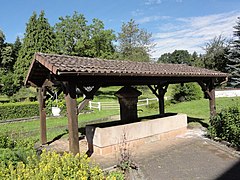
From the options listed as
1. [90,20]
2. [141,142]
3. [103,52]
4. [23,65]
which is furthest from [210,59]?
[141,142]

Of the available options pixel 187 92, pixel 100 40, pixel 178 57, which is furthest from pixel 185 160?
pixel 178 57

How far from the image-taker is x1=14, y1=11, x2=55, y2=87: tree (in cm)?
3097

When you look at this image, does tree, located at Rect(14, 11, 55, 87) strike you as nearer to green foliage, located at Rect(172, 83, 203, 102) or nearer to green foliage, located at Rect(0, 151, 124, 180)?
green foliage, located at Rect(172, 83, 203, 102)

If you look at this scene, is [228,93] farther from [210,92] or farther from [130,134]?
[130,134]

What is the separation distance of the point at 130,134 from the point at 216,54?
32.2 metres

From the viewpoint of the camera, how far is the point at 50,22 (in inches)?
1352

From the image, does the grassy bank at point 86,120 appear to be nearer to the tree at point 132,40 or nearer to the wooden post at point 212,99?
the wooden post at point 212,99

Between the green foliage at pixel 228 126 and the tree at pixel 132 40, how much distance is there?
23528mm

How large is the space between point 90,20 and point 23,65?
12.3m

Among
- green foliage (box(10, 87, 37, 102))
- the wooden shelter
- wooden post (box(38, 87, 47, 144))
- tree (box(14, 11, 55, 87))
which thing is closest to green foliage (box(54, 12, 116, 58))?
tree (box(14, 11, 55, 87))

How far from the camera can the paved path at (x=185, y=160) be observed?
5855 millimetres

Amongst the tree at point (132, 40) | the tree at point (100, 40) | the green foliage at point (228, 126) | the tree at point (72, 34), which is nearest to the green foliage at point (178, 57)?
the tree at point (132, 40)

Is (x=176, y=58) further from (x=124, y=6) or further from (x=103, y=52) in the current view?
(x=124, y=6)

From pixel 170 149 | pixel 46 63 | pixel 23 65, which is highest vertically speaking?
pixel 23 65
